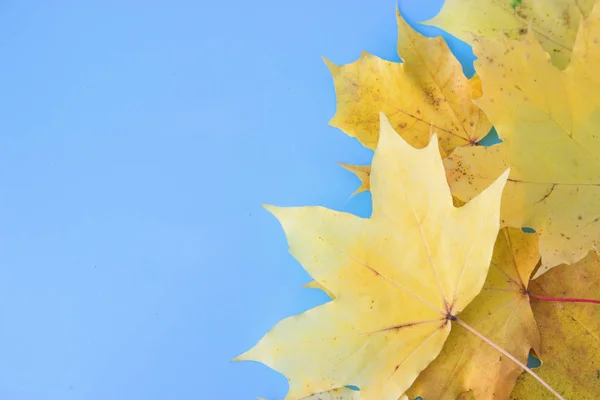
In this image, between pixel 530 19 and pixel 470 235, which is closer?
pixel 470 235

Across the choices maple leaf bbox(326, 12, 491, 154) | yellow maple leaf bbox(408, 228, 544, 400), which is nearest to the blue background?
maple leaf bbox(326, 12, 491, 154)

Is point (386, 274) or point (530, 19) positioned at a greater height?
point (530, 19)

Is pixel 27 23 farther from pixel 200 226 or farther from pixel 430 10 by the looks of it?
pixel 430 10

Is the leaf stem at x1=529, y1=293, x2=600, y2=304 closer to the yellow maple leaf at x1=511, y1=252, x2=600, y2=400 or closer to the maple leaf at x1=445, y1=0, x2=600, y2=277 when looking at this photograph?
the yellow maple leaf at x1=511, y1=252, x2=600, y2=400

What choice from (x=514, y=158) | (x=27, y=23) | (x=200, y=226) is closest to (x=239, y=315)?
(x=200, y=226)

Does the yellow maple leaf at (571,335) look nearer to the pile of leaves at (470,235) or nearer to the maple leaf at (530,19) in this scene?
the pile of leaves at (470,235)

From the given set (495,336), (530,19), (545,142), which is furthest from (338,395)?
(530,19)

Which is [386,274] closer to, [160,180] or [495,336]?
[495,336]
